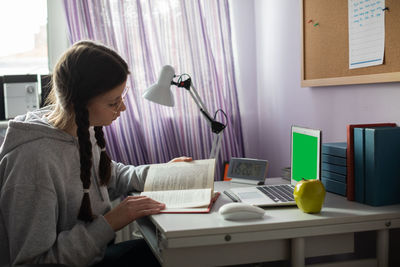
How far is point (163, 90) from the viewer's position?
1.91 m

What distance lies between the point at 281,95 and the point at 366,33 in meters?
0.76

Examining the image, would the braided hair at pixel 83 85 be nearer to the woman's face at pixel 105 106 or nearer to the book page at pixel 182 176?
the woman's face at pixel 105 106

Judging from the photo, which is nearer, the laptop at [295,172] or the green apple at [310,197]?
the green apple at [310,197]

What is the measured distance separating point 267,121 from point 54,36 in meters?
1.27

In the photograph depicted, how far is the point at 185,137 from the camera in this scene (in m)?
2.58

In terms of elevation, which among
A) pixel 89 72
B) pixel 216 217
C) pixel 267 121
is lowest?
pixel 216 217

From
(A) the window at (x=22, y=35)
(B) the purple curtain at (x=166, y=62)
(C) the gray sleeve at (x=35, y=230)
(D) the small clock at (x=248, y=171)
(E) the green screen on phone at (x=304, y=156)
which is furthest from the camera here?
(A) the window at (x=22, y=35)

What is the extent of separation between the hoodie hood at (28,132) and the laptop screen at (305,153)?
0.76 metres

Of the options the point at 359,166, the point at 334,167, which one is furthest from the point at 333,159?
the point at 359,166

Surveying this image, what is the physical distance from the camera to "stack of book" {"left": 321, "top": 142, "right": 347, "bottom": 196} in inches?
59.1

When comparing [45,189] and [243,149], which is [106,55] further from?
[243,149]

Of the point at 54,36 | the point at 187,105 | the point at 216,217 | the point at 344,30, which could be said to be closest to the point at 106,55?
the point at 216,217

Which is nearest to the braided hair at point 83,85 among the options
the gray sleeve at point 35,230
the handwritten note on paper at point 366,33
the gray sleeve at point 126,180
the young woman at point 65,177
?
the young woman at point 65,177

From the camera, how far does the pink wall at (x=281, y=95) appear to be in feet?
5.62
